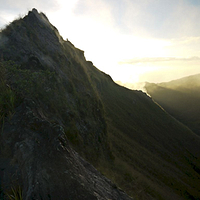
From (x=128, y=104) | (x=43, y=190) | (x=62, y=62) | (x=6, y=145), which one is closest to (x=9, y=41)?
(x=62, y=62)

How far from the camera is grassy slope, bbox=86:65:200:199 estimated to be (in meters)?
19.8

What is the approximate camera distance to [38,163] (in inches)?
148

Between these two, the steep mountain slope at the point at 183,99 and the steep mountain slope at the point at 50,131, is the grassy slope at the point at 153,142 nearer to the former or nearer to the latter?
the steep mountain slope at the point at 50,131

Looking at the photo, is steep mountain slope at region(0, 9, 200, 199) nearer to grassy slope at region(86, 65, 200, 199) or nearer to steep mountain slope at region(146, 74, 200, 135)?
grassy slope at region(86, 65, 200, 199)

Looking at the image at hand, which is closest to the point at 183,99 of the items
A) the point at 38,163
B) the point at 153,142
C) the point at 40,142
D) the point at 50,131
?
the point at 153,142

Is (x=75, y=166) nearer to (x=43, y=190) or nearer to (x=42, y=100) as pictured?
(x=43, y=190)

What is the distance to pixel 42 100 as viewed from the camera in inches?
305

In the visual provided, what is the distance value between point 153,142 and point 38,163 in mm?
31991

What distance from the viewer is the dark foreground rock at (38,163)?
3512mm

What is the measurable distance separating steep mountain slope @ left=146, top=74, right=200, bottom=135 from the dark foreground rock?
293 feet

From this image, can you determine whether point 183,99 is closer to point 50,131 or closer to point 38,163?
point 50,131

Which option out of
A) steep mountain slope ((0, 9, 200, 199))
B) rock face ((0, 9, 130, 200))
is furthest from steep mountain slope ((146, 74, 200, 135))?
rock face ((0, 9, 130, 200))

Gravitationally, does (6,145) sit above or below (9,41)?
below

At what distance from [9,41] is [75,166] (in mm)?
9969
